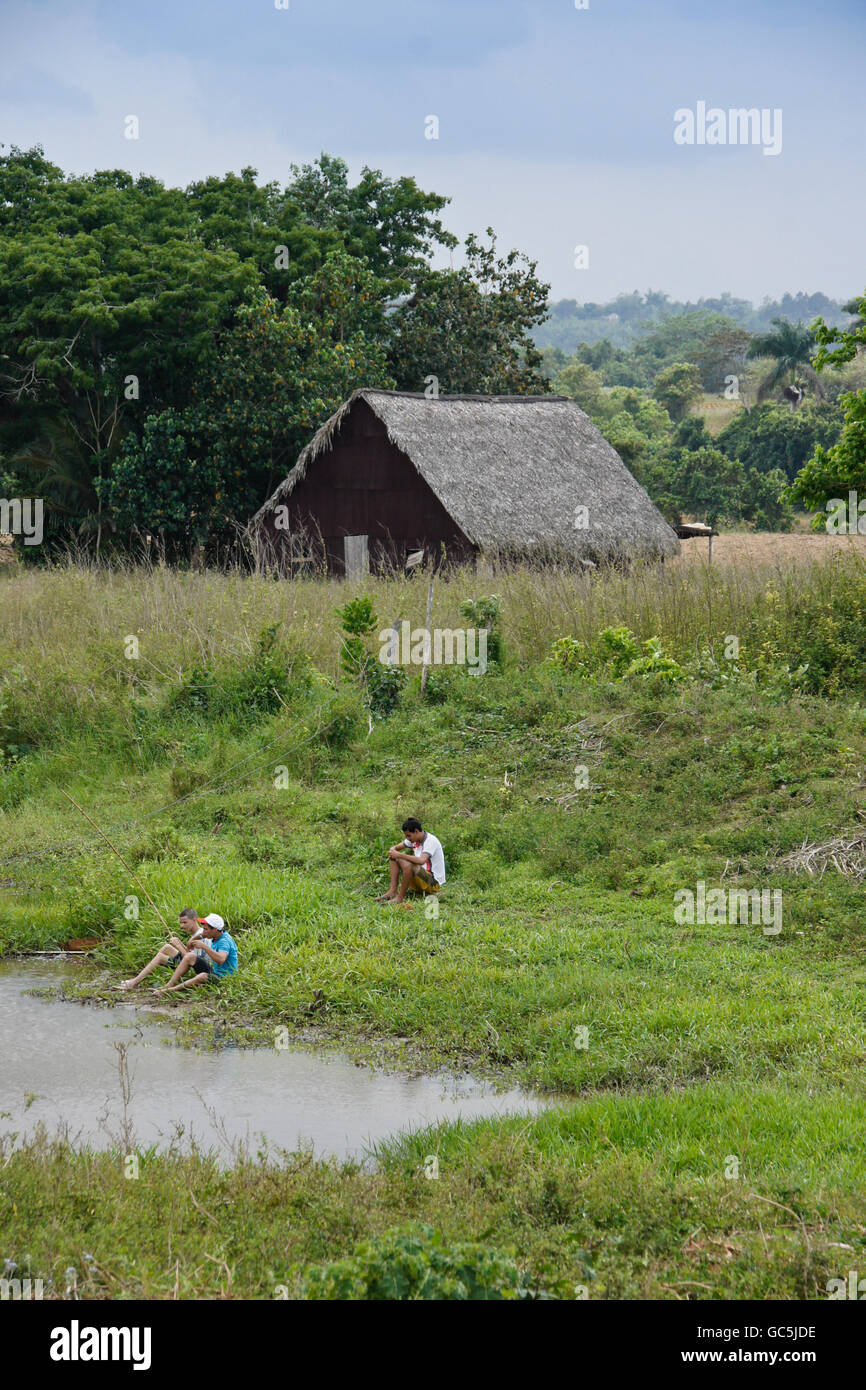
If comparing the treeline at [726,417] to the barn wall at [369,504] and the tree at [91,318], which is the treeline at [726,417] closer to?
the barn wall at [369,504]

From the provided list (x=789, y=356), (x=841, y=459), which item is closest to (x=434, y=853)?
(x=841, y=459)

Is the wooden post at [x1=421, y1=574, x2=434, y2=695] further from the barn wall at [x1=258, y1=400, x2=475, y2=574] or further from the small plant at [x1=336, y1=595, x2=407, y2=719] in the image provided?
the barn wall at [x1=258, y1=400, x2=475, y2=574]

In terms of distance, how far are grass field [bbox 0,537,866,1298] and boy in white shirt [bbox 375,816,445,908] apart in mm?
237

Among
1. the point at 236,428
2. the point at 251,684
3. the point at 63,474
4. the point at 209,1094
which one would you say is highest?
the point at 236,428

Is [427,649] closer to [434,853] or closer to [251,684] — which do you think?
[251,684]

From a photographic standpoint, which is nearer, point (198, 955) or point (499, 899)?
point (198, 955)

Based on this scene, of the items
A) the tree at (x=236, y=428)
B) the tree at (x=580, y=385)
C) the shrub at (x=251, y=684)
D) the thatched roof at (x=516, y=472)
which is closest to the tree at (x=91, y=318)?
the tree at (x=236, y=428)

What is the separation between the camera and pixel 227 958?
8.38 meters

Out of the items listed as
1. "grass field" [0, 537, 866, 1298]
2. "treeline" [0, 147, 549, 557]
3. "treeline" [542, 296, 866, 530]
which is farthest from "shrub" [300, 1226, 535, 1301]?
"treeline" [0, 147, 549, 557]

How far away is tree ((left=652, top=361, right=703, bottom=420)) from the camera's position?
59.3 meters

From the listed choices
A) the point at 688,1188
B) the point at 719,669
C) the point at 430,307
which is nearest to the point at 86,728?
the point at 719,669

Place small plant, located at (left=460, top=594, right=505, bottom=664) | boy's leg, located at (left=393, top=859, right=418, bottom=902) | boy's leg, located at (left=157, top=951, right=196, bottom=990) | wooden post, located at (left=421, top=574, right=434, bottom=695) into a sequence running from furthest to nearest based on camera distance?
small plant, located at (left=460, top=594, right=505, bottom=664), wooden post, located at (left=421, top=574, right=434, bottom=695), boy's leg, located at (left=393, top=859, right=418, bottom=902), boy's leg, located at (left=157, top=951, right=196, bottom=990)

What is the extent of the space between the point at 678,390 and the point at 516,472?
127ft

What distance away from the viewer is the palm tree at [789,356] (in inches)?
2009
